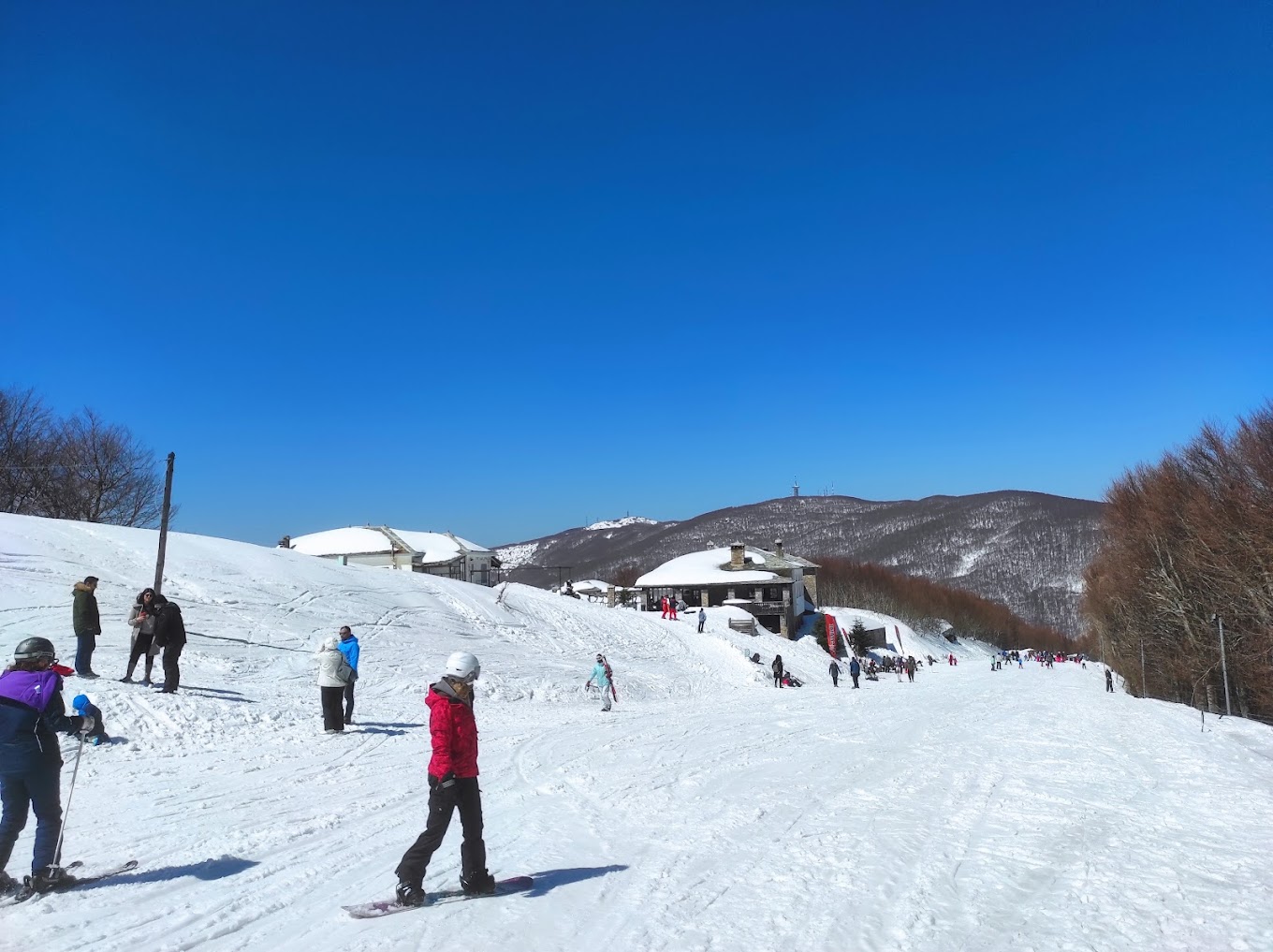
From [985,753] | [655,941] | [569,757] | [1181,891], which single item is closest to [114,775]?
[569,757]

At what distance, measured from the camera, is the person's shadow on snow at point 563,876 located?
6016mm

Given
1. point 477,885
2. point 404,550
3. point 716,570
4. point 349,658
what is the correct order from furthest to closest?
1. point 716,570
2. point 404,550
3. point 349,658
4. point 477,885

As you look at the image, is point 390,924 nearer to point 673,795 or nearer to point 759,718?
point 673,795

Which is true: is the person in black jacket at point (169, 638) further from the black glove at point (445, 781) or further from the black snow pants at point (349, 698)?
the black glove at point (445, 781)

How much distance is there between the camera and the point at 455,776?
5.76 metres

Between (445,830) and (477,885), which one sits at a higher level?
(445,830)

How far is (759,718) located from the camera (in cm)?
1852

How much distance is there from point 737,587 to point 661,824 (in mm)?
60308

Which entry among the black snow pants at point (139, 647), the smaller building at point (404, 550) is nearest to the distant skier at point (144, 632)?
the black snow pants at point (139, 647)

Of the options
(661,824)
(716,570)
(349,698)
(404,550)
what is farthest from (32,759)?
(716,570)

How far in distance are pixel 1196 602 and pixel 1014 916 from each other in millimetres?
35634

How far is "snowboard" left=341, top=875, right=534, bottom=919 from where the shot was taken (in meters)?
5.38

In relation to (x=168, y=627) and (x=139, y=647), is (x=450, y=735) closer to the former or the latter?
(x=168, y=627)

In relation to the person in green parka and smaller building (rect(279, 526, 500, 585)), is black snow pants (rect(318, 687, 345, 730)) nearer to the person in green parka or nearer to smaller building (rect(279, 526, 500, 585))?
the person in green parka
